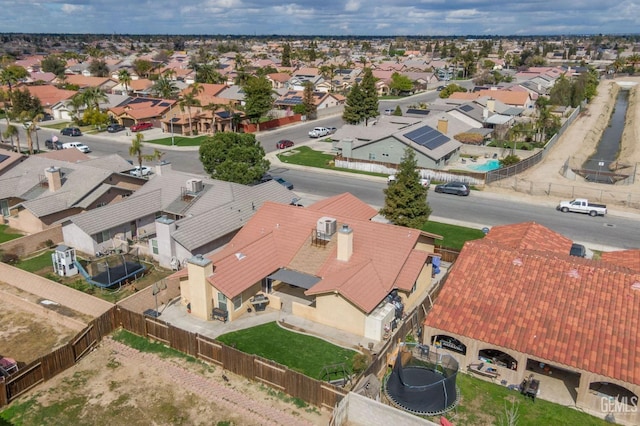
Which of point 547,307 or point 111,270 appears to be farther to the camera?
point 111,270

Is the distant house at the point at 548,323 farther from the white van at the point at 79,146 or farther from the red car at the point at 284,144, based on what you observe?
the white van at the point at 79,146

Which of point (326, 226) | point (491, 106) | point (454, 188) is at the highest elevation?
point (491, 106)

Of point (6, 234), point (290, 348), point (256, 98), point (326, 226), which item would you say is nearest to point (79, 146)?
point (256, 98)

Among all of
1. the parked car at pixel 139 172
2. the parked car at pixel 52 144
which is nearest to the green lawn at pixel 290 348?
the parked car at pixel 139 172

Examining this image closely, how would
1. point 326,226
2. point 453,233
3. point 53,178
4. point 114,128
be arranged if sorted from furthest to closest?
point 114,128
point 53,178
point 453,233
point 326,226

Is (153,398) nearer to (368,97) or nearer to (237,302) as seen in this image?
(237,302)

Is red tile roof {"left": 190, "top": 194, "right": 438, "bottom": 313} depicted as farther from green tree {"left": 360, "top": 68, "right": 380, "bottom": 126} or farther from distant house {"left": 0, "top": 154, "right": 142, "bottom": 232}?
green tree {"left": 360, "top": 68, "right": 380, "bottom": 126}

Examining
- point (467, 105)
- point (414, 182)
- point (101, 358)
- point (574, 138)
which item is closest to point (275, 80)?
point (467, 105)

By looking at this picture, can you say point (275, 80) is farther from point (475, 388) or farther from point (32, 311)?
point (475, 388)

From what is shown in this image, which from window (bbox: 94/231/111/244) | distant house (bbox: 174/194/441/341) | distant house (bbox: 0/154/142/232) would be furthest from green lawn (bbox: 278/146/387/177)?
window (bbox: 94/231/111/244)
